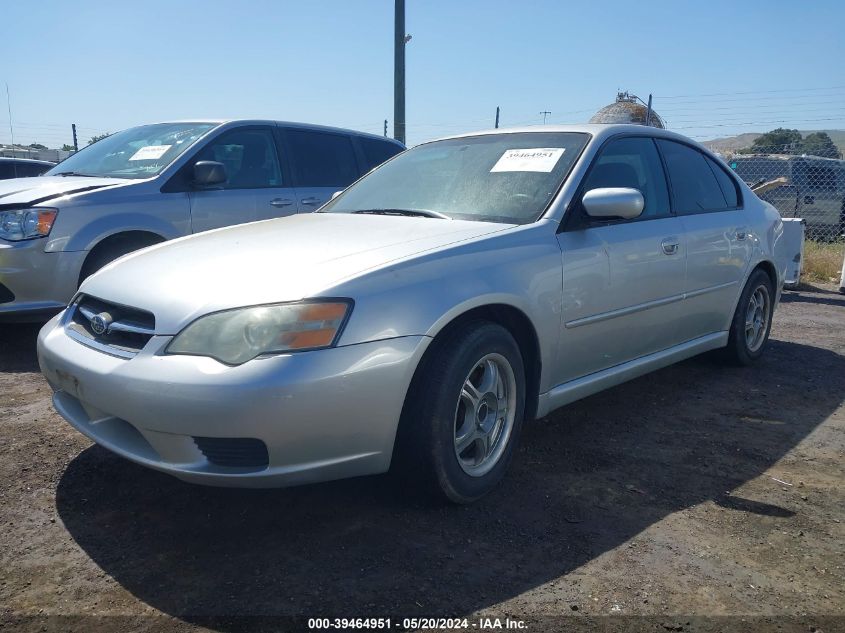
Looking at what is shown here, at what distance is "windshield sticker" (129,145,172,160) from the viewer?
18.8 ft

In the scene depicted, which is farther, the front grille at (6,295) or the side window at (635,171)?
the front grille at (6,295)

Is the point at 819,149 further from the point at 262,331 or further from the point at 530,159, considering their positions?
the point at 262,331

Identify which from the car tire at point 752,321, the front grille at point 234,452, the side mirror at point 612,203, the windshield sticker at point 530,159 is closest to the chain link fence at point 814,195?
the car tire at point 752,321

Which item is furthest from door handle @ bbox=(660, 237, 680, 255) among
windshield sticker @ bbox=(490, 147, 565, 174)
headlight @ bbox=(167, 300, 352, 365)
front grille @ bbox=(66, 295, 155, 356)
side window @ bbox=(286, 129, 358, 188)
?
side window @ bbox=(286, 129, 358, 188)

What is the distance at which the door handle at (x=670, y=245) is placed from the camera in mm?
4004

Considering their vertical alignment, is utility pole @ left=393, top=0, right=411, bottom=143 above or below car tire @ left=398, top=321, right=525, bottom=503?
above

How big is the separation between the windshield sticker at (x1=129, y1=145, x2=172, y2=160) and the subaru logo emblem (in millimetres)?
3120

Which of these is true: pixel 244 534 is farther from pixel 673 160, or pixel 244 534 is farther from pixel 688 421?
pixel 673 160

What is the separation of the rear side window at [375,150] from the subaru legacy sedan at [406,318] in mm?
2609

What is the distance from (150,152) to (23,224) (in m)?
1.20

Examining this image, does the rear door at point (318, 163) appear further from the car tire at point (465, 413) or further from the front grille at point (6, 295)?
the car tire at point (465, 413)

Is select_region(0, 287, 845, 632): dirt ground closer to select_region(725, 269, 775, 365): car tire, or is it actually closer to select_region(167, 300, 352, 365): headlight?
select_region(167, 300, 352, 365): headlight

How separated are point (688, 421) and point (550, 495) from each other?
138 centimetres

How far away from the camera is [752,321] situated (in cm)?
521
